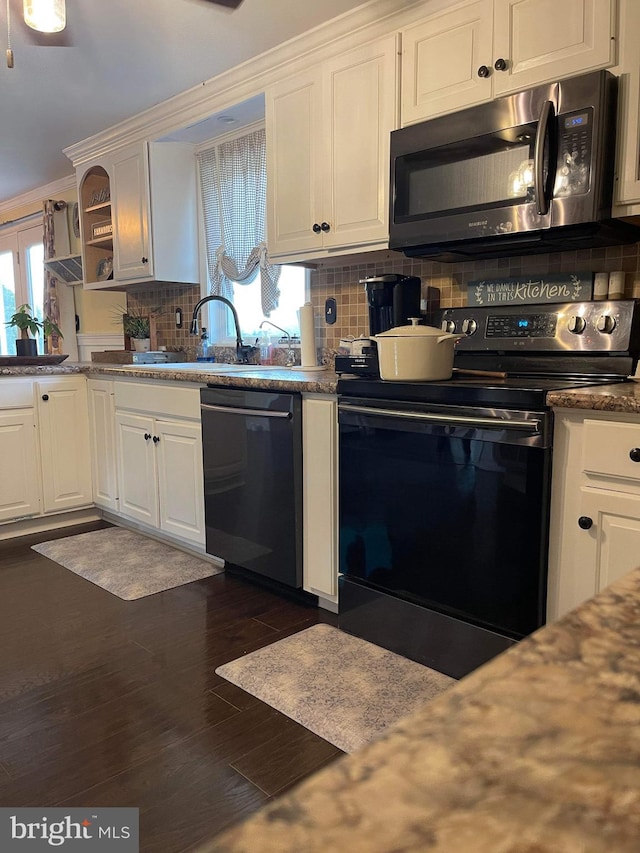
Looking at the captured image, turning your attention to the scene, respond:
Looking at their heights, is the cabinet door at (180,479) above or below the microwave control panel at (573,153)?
below

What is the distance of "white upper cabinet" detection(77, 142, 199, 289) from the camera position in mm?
3865

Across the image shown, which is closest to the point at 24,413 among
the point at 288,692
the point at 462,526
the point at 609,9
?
the point at 288,692

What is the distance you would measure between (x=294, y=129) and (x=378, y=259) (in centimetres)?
68

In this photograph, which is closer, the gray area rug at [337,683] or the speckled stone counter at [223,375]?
the gray area rug at [337,683]

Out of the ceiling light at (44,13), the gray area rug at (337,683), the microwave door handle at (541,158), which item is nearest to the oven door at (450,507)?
the gray area rug at (337,683)

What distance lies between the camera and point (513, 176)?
209cm

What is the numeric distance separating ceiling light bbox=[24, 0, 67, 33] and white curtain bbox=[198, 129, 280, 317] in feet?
4.58

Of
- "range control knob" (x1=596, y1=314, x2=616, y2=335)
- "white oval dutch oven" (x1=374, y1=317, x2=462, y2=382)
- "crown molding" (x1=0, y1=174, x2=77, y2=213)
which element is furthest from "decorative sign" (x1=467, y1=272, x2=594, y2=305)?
"crown molding" (x1=0, y1=174, x2=77, y2=213)

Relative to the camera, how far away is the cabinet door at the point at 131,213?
3887 millimetres

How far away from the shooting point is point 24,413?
3531 mm

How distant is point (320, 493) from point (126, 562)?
4.04ft

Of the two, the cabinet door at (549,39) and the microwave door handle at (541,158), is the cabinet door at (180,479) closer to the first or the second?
the microwave door handle at (541,158)

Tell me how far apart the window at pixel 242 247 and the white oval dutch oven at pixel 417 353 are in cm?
138

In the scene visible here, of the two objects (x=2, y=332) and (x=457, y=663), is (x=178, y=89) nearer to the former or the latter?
(x=457, y=663)
